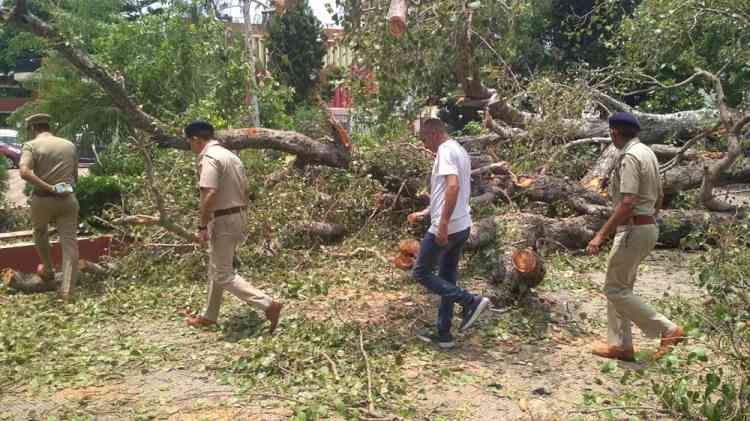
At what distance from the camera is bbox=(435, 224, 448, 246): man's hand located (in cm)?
440

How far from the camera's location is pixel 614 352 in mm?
4512

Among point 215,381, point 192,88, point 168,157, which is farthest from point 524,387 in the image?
point 192,88

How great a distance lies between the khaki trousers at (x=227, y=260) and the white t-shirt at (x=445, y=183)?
4.90 ft

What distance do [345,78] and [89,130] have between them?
44.2 feet

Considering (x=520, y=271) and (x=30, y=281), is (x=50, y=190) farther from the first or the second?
(x=520, y=271)

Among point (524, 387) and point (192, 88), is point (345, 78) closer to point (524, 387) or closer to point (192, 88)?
point (524, 387)

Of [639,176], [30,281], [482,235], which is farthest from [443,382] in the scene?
[30,281]

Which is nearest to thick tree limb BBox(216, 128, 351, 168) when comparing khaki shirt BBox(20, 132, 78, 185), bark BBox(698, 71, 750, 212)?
khaki shirt BBox(20, 132, 78, 185)

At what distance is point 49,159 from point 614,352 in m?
5.29

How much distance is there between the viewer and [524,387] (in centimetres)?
410

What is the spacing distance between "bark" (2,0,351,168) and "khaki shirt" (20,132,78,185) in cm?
92

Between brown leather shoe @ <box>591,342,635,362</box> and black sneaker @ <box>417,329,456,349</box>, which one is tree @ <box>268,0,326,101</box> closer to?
black sneaker @ <box>417,329,456,349</box>

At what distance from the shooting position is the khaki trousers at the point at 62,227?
6129mm

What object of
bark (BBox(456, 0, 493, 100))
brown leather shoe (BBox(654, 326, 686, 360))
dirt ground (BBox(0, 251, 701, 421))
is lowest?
dirt ground (BBox(0, 251, 701, 421))
